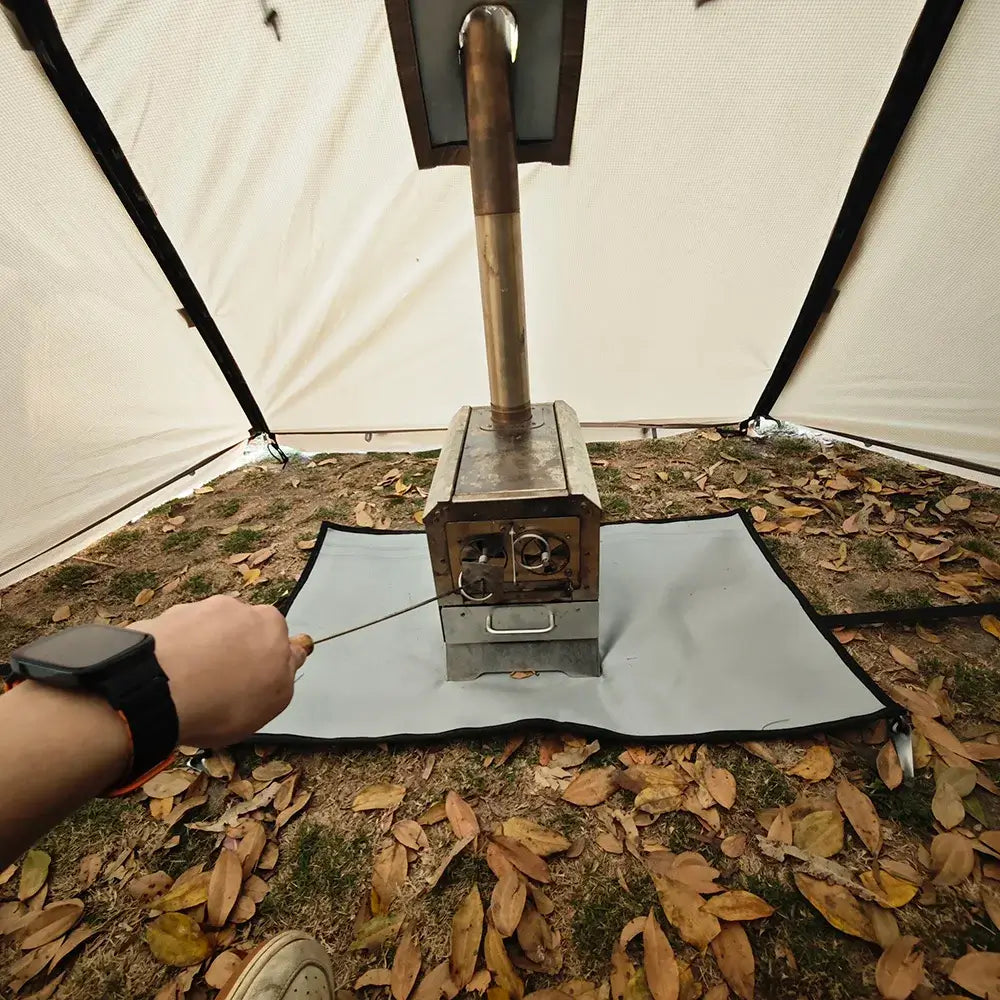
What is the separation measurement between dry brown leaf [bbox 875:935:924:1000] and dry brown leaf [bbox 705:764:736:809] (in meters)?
0.41

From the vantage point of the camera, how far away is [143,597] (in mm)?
2461

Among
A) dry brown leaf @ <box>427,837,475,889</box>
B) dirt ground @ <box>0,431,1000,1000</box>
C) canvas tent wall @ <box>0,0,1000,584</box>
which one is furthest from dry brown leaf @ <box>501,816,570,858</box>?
canvas tent wall @ <box>0,0,1000,584</box>

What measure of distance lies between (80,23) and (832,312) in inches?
131

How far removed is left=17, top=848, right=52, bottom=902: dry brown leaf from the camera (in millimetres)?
1454

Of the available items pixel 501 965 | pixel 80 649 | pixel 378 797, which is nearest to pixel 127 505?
pixel 378 797

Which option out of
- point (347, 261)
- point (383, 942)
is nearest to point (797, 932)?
point (383, 942)

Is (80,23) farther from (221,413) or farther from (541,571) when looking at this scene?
(541,571)

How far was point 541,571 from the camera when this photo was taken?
1650 millimetres

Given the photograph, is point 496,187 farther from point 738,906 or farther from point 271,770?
point 738,906

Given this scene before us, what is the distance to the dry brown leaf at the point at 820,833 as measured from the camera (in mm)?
1397

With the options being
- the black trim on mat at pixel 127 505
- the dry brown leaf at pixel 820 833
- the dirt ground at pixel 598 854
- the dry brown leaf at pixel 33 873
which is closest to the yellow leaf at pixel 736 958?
the dirt ground at pixel 598 854

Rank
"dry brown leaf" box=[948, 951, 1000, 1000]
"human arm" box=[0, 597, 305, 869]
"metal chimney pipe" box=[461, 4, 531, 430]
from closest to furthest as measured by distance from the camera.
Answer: "human arm" box=[0, 597, 305, 869] → "dry brown leaf" box=[948, 951, 1000, 1000] → "metal chimney pipe" box=[461, 4, 531, 430]

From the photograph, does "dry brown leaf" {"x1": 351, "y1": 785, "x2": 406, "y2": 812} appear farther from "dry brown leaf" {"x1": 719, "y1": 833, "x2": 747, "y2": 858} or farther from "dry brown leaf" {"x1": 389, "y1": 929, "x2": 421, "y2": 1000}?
"dry brown leaf" {"x1": 719, "y1": 833, "x2": 747, "y2": 858}

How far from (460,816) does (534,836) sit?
21cm
